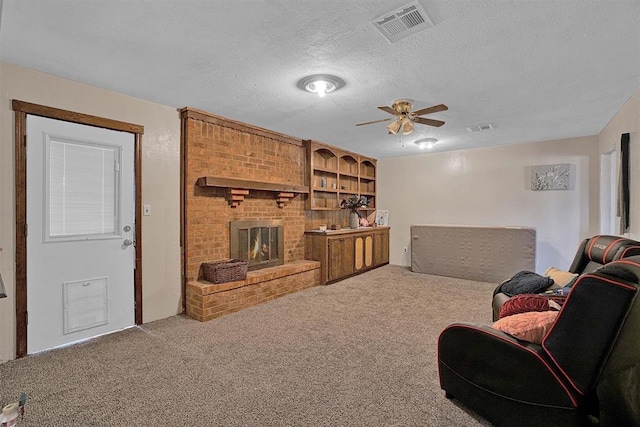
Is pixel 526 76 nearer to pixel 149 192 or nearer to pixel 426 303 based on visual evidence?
pixel 426 303

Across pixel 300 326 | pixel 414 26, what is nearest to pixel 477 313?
pixel 300 326

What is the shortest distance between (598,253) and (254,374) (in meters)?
2.98

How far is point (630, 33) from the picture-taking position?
6.52 feet

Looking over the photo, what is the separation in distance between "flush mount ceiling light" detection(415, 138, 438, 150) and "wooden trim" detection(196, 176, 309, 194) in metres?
2.01

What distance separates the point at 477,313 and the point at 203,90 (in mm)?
3759

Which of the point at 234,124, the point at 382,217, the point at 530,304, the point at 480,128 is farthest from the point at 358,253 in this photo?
the point at 530,304

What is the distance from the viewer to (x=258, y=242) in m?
4.45

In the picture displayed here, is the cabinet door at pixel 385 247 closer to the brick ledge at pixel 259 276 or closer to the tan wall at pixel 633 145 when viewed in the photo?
the brick ledge at pixel 259 276

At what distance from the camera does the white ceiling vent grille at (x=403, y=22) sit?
1771mm

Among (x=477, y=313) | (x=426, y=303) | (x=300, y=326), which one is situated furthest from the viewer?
(x=426, y=303)

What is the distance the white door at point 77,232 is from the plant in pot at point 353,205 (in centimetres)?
378

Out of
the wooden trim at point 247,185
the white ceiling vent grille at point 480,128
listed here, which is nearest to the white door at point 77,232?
the wooden trim at point 247,185

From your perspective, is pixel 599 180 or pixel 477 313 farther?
pixel 599 180

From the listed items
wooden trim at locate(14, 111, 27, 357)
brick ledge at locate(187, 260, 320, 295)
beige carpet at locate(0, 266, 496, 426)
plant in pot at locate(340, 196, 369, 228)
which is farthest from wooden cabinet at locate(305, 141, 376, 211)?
wooden trim at locate(14, 111, 27, 357)
